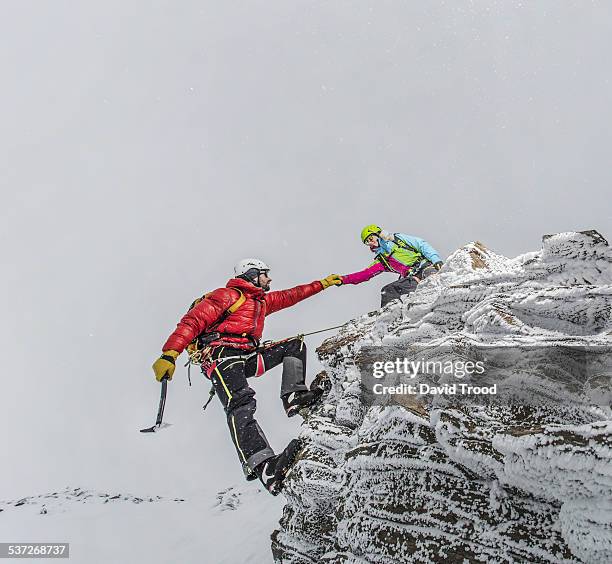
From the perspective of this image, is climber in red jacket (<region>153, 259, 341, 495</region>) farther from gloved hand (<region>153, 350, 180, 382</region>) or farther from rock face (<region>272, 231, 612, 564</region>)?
rock face (<region>272, 231, 612, 564</region>)

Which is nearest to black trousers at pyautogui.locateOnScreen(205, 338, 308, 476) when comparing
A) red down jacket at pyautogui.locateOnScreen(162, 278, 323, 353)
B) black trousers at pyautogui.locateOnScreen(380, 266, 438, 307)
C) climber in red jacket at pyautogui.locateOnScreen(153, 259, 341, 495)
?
climber in red jacket at pyautogui.locateOnScreen(153, 259, 341, 495)

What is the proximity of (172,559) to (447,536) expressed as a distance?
31.9 feet

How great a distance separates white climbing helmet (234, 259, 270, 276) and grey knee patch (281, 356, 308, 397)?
2273mm

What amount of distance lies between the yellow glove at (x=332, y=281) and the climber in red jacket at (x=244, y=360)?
1705mm

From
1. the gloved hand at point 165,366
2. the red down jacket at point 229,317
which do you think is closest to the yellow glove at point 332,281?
the red down jacket at point 229,317

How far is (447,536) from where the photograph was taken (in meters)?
4.23

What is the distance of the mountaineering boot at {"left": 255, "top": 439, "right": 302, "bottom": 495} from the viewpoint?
6.66 metres

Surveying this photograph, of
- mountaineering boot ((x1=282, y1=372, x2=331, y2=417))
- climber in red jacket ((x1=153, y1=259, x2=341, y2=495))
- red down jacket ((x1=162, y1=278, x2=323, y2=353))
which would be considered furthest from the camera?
mountaineering boot ((x1=282, y1=372, x2=331, y2=417))

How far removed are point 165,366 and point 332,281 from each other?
4.66 m

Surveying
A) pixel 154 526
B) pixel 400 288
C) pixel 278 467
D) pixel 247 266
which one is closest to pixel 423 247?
pixel 400 288

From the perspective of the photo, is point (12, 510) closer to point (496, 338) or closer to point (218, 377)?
point (218, 377)

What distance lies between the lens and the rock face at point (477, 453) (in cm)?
360

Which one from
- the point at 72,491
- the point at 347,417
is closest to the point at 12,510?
the point at 72,491

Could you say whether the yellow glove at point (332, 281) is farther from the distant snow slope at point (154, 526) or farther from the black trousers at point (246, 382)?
the distant snow slope at point (154, 526)
